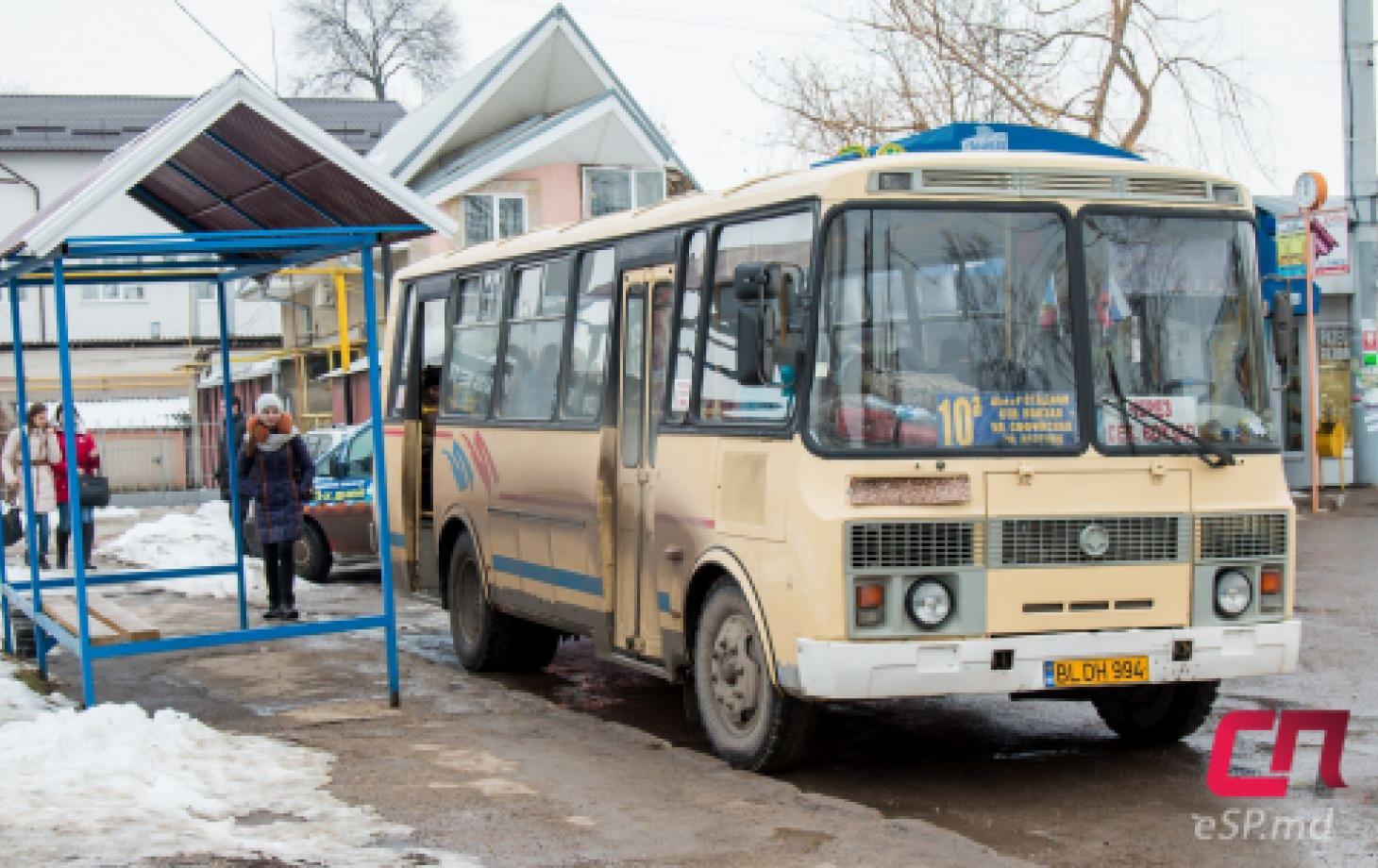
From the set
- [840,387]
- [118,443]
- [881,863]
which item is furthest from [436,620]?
[118,443]

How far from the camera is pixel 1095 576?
28.1ft

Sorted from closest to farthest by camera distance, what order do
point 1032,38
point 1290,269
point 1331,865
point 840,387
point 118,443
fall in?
point 1331,865
point 840,387
point 1290,269
point 1032,38
point 118,443

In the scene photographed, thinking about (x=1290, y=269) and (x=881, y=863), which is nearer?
(x=881, y=863)

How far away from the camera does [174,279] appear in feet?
41.7

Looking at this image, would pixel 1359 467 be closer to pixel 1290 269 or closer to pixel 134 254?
pixel 1290 269

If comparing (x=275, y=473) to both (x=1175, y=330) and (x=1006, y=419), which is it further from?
(x=1175, y=330)

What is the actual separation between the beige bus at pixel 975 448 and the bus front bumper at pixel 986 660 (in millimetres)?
11

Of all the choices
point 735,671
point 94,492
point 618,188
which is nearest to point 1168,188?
point 735,671

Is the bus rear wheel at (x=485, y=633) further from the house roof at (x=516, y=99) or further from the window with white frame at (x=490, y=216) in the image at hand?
the window with white frame at (x=490, y=216)

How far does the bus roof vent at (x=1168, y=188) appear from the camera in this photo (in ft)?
29.4

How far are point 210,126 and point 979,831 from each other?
5673 mm

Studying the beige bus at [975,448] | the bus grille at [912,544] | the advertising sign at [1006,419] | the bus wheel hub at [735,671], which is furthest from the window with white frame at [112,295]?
the bus grille at [912,544]

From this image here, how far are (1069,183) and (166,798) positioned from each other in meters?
4.97

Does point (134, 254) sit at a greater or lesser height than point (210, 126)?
lesser
